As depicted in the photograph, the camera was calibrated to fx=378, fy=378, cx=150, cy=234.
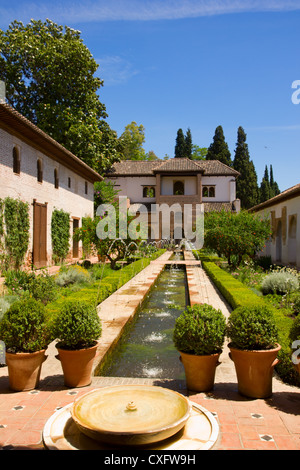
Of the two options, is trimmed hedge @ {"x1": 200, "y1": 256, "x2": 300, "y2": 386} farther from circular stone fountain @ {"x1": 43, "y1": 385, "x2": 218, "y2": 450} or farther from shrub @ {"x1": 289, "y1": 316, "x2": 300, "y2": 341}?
circular stone fountain @ {"x1": 43, "y1": 385, "x2": 218, "y2": 450}

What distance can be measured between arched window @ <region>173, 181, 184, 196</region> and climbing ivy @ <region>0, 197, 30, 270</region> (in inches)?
1066

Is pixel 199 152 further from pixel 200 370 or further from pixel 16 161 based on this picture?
pixel 200 370

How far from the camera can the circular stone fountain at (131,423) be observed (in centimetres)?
278

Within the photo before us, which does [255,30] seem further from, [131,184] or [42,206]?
[131,184]

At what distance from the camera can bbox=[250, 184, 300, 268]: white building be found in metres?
16.0

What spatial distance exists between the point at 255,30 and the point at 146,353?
185 inches

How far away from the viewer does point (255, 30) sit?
13.0 ft

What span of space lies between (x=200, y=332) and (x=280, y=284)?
6.20m

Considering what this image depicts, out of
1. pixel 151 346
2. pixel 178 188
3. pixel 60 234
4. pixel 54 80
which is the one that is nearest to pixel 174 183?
pixel 178 188

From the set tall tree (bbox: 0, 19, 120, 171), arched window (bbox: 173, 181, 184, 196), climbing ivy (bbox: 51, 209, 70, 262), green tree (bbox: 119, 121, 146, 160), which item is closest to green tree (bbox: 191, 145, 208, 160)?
green tree (bbox: 119, 121, 146, 160)

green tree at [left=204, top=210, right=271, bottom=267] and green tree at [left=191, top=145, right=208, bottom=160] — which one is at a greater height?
green tree at [left=191, top=145, right=208, bottom=160]

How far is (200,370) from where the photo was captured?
13.2ft

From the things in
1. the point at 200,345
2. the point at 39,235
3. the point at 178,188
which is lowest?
the point at 200,345

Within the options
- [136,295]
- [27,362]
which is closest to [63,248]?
[136,295]
